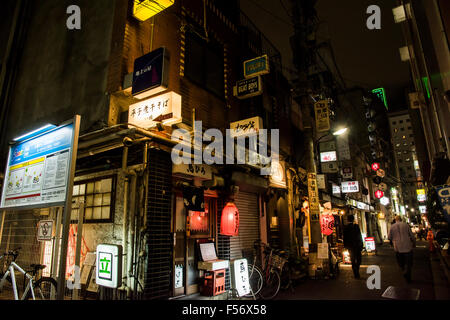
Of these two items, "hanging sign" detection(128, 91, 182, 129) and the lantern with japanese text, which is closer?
"hanging sign" detection(128, 91, 182, 129)

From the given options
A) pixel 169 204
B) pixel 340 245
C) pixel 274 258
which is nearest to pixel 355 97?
pixel 340 245

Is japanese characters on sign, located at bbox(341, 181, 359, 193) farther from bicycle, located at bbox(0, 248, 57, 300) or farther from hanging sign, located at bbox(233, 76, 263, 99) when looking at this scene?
bicycle, located at bbox(0, 248, 57, 300)

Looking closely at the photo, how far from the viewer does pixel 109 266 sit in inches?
261

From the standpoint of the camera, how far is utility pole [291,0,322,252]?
13.9 m

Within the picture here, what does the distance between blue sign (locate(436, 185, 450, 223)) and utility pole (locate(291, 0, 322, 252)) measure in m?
5.99

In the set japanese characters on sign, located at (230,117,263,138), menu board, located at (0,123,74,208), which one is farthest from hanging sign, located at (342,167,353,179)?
menu board, located at (0,123,74,208)

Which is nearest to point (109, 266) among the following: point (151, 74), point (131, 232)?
point (131, 232)

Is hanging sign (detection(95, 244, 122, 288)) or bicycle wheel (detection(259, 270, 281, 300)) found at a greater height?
hanging sign (detection(95, 244, 122, 288))

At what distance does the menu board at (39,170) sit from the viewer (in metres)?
4.52

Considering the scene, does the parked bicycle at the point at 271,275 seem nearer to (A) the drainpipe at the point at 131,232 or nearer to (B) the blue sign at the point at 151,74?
(A) the drainpipe at the point at 131,232

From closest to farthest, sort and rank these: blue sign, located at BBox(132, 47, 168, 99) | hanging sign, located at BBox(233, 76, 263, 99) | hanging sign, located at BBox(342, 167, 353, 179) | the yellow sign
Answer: blue sign, located at BBox(132, 47, 168, 99) → the yellow sign → hanging sign, located at BBox(233, 76, 263, 99) → hanging sign, located at BBox(342, 167, 353, 179)

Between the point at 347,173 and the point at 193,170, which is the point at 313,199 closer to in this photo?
the point at 193,170

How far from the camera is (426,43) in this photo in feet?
39.7

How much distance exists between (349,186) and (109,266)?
24052 mm
